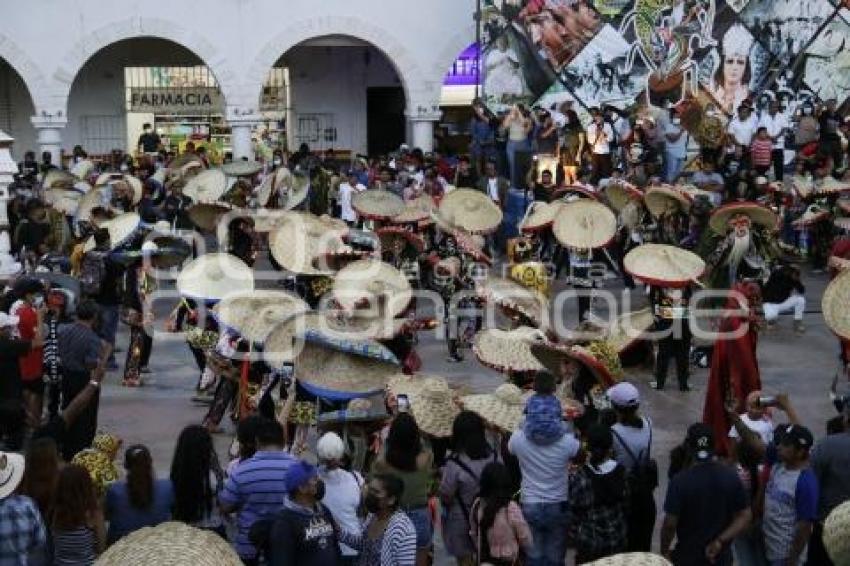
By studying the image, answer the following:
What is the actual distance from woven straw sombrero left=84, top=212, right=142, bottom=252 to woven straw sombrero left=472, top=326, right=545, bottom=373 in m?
4.88

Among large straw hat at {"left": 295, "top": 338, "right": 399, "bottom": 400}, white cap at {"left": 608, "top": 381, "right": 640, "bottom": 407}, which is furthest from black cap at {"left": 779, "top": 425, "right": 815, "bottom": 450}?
large straw hat at {"left": 295, "top": 338, "right": 399, "bottom": 400}

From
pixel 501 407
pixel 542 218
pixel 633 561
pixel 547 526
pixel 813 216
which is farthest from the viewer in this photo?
pixel 813 216

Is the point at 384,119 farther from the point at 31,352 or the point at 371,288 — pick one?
the point at 31,352

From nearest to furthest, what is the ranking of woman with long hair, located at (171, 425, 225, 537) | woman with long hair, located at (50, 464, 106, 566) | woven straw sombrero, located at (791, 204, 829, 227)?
woman with long hair, located at (50, 464, 106, 566) < woman with long hair, located at (171, 425, 225, 537) < woven straw sombrero, located at (791, 204, 829, 227)

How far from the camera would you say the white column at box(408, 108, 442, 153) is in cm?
2753

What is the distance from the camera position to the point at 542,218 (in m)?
16.5

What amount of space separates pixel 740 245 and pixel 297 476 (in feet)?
27.3

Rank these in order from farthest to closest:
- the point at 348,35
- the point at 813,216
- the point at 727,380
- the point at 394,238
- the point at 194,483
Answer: the point at 348,35 < the point at 813,216 < the point at 394,238 < the point at 727,380 < the point at 194,483

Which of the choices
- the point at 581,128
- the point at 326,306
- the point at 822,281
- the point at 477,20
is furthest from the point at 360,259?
the point at 477,20

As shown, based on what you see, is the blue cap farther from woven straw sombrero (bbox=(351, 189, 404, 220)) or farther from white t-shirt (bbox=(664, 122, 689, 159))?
white t-shirt (bbox=(664, 122, 689, 159))

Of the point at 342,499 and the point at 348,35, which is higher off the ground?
the point at 348,35

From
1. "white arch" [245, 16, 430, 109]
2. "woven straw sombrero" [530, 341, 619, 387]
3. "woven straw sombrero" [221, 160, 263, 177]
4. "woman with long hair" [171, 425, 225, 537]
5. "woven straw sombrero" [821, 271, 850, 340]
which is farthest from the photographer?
"white arch" [245, 16, 430, 109]

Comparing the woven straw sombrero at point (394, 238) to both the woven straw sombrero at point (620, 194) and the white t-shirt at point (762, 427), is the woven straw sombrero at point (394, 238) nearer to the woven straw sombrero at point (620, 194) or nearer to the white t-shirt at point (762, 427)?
the woven straw sombrero at point (620, 194)

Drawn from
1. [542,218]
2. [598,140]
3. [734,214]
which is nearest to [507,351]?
[734,214]
